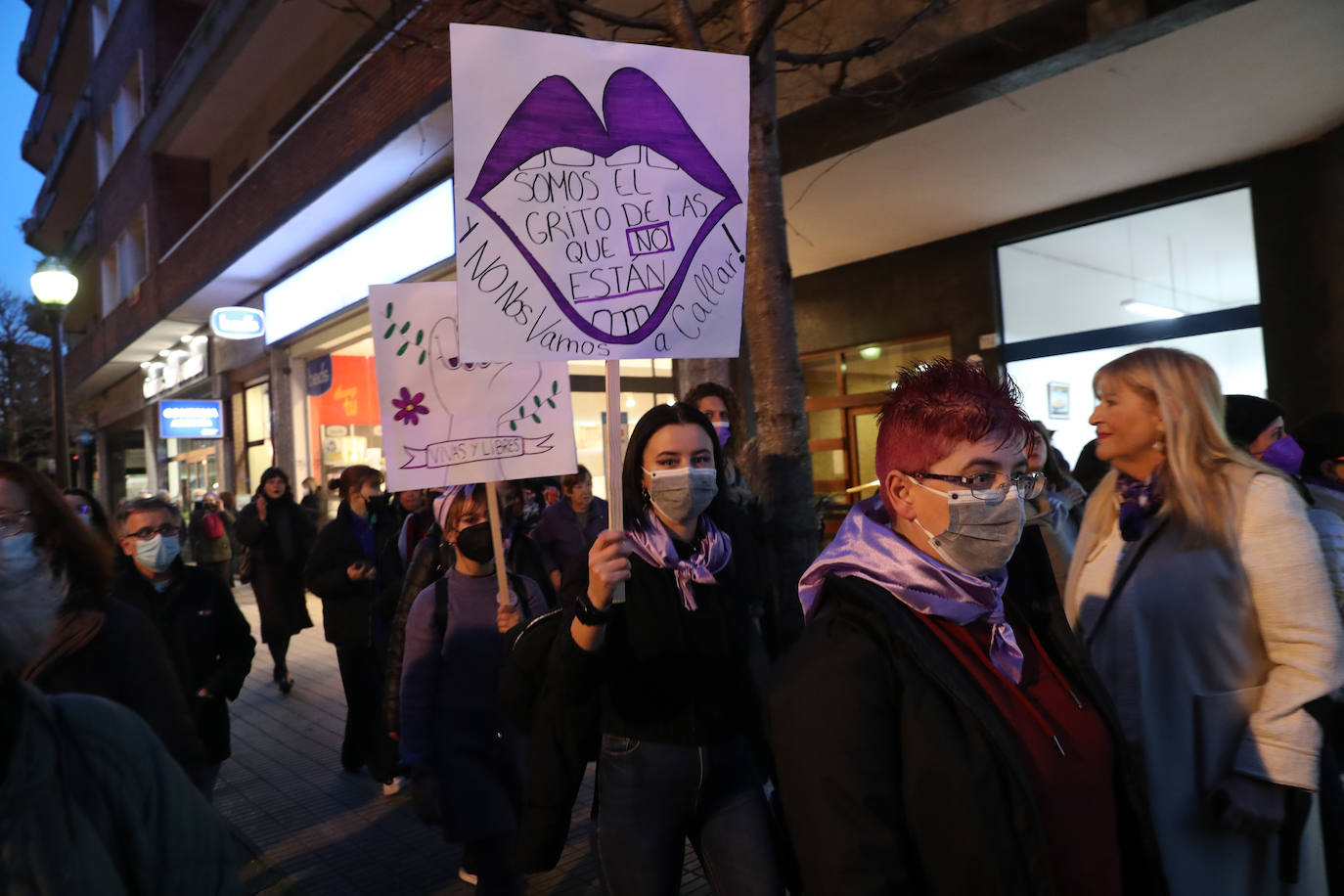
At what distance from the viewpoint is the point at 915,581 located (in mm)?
1740

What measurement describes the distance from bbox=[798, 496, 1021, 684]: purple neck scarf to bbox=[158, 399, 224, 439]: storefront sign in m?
21.4

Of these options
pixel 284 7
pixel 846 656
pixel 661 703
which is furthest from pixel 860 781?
pixel 284 7

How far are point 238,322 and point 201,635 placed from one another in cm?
1576

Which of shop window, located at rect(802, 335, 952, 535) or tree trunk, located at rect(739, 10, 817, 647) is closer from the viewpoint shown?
tree trunk, located at rect(739, 10, 817, 647)

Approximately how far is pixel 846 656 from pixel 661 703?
3.70ft

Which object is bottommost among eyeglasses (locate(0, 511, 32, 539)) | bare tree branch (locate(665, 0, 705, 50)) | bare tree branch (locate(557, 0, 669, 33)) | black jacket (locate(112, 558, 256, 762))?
black jacket (locate(112, 558, 256, 762))

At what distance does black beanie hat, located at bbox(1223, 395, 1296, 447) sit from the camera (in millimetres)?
3936

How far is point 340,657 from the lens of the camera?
6684 millimetres

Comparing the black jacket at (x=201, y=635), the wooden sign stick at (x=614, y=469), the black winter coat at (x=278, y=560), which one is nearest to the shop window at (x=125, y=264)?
the black winter coat at (x=278, y=560)

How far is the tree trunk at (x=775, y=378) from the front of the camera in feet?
13.1

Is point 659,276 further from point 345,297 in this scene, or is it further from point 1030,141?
point 345,297

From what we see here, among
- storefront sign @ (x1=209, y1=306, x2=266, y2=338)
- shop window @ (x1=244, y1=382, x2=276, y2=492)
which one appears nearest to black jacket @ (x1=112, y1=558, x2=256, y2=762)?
storefront sign @ (x1=209, y1=306, x2=266, y2=338)

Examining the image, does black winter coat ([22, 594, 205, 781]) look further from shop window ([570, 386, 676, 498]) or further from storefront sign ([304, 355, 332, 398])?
storefront sign ([304, 355, 332, 398])

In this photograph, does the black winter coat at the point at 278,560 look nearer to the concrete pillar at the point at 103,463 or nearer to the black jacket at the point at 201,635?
the black jacket at the point at 201,635
